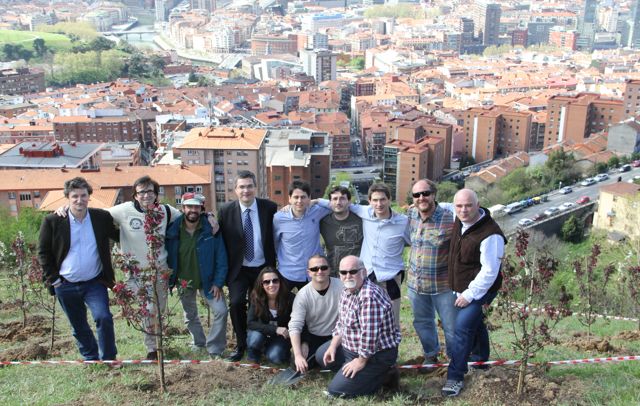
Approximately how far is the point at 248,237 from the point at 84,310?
4.18ft

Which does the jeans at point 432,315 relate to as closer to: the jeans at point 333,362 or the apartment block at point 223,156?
the jeans at point 333,362

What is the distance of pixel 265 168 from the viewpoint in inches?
1125

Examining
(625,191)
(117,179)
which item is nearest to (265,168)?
(117,179)

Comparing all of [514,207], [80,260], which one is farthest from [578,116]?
[80,260]

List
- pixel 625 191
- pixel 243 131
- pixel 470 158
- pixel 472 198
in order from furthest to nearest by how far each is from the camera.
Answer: pixel 470 158, pixel 243 131, pixel 625 191, pixel 472 198

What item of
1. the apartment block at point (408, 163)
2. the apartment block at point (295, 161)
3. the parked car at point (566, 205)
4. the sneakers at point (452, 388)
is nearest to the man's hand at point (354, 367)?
the sneakers at point (452, 388)

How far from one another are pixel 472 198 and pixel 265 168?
81.5ft

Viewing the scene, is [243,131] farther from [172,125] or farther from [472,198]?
[472,198]

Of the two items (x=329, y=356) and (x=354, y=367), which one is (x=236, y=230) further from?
(x=354, y=367)

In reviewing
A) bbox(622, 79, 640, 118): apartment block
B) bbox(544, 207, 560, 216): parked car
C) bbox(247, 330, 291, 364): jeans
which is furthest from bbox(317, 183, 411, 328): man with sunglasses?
bbox(622, 79, 640, 118): apartment block

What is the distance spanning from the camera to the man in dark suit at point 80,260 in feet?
15.0

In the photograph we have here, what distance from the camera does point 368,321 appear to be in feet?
13.0

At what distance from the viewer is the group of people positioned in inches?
158

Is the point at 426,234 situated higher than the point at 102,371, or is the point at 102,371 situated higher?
the point at 426,234
